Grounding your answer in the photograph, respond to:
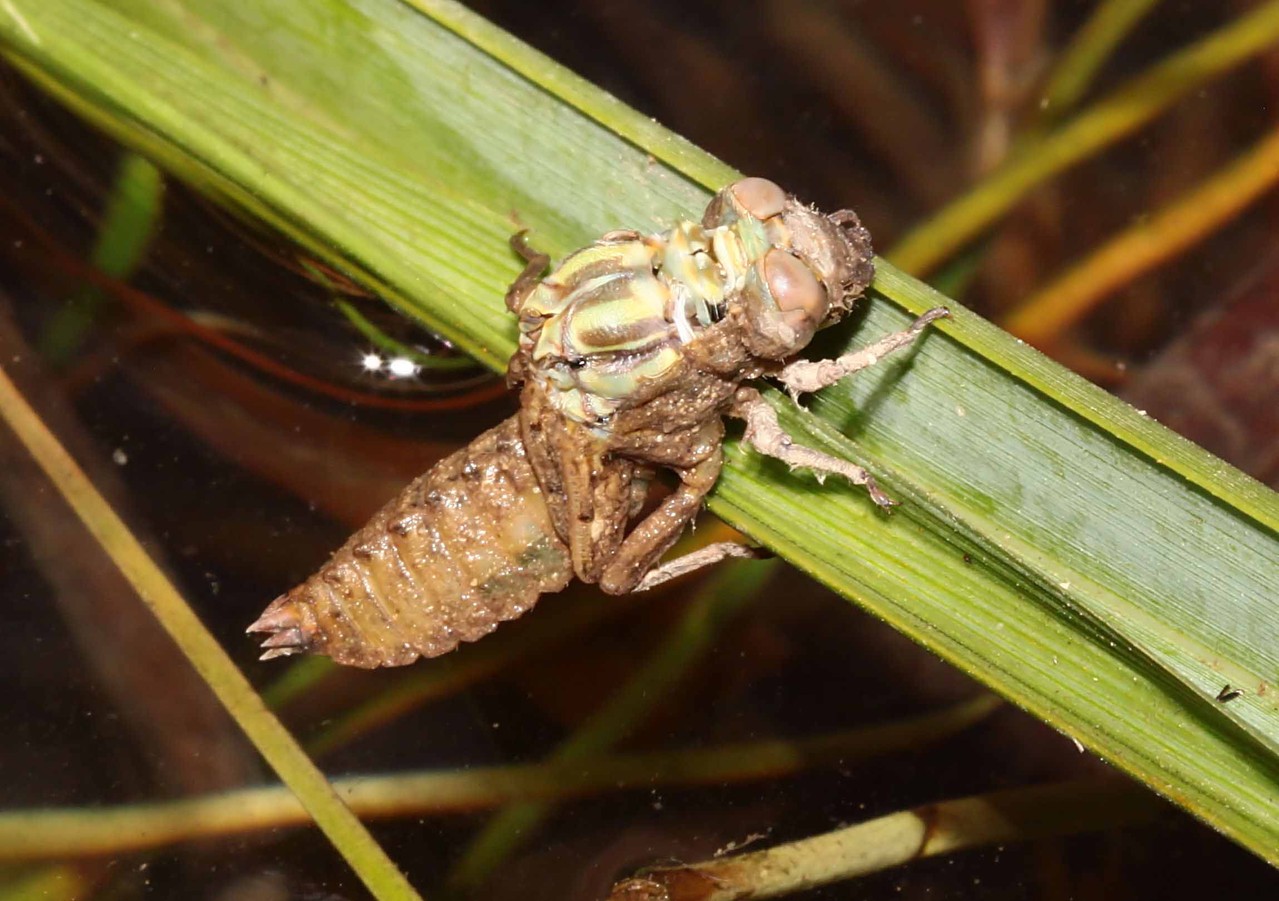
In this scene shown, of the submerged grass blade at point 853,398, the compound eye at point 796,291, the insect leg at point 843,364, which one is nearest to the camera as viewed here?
the submerged grass blade at point 853,398

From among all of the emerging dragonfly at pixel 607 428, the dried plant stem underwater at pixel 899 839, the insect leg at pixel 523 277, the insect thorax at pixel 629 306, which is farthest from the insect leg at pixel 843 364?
the dried plant stem underwater at pixel 899 839

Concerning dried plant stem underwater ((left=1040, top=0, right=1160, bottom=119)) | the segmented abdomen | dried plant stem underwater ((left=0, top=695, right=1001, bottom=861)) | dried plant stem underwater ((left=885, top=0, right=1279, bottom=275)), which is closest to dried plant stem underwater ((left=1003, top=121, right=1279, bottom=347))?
dried plant stem underwater ((left=885, top=0, right=1279, bottom=275))

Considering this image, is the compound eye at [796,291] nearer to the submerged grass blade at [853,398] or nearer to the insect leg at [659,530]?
the submerged grass blade at [853,398]

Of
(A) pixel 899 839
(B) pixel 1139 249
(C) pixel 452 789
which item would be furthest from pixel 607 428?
(B) pixel 1139 249

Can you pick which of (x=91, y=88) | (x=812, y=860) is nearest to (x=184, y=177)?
(x=91, y=88)

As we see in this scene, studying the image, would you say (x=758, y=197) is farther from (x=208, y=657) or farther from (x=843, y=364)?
(x=208, y=657)

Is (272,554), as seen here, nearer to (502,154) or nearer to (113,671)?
(113,671)

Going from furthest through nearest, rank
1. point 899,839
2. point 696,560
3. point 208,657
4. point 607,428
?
point 899,839
point 208,657
point 696,560
point 607,428
